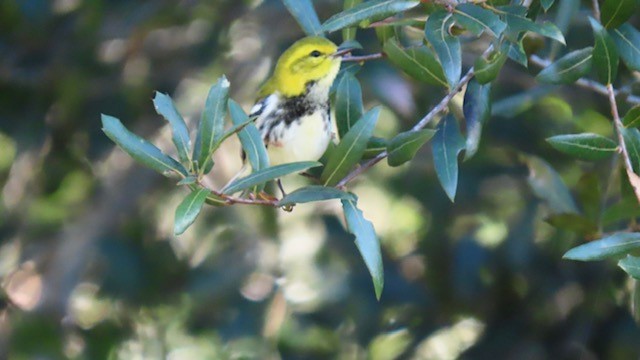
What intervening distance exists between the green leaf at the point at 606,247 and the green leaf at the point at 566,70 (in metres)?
0.29

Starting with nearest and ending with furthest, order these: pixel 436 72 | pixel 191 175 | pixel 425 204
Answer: pixel 191 175
pixel 436 72
pixel 425 204

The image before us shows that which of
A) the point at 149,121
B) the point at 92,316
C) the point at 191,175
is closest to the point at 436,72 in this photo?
the point at 191,175

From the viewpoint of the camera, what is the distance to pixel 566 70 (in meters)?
1.83

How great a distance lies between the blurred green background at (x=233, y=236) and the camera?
348 centimetres

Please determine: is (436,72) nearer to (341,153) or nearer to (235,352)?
(341,153)

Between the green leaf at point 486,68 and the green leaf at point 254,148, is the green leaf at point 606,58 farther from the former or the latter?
the green leaf at point 254,148

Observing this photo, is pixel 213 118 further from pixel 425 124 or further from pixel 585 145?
pixel 585 145

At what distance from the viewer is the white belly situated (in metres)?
2.16

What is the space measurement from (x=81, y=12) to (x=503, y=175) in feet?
4.78

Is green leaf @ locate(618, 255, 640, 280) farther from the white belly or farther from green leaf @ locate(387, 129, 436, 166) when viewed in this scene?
the white belly

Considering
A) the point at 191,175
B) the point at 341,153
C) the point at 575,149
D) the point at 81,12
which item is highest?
the point at 191,175

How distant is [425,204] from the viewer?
374 cm

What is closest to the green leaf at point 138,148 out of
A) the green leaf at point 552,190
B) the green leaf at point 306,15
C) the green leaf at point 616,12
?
the green leaf at point 306,15

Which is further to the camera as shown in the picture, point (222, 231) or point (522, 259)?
point (222, 231)
